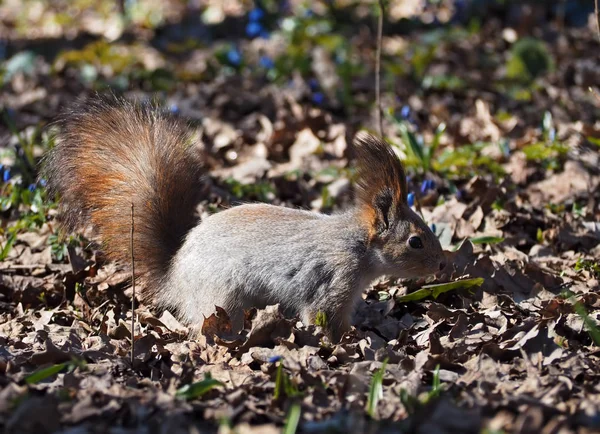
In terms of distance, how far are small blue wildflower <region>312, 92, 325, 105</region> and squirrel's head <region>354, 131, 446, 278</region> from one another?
10.6 ft

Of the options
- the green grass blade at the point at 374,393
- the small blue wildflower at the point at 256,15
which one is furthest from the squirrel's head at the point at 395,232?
the small blue wildflower at the point at 256,15

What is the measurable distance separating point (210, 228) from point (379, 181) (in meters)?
0.97

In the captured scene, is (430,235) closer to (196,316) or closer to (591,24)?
(196,316)

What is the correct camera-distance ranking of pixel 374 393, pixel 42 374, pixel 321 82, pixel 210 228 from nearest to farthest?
pixel 374 393
pixel 42 374
pixel 210 228
pixel 321 82

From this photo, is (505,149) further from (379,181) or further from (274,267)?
(274,267)

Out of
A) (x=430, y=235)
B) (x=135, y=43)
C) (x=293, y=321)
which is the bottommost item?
(x=293, y=321)

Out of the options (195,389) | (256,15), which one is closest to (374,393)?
(195,389)

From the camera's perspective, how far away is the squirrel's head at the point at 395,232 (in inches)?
171

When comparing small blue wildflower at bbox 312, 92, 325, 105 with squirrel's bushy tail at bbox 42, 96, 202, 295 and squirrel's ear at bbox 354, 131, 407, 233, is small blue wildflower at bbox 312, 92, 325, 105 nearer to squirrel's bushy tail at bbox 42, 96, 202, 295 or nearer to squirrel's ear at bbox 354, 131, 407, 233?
squirrel's bushy tail at bbox 42, 96, 202, 295

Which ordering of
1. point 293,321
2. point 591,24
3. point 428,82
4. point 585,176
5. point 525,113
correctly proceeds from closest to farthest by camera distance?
point 293,321 < point 585,176 < point 525,113 < point 428,82 < point 591,24

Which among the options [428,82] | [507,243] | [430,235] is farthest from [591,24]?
[430,235]

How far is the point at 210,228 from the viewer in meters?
4.43

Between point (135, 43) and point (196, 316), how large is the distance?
6.34 meters

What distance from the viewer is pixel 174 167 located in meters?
4.66
